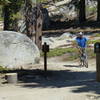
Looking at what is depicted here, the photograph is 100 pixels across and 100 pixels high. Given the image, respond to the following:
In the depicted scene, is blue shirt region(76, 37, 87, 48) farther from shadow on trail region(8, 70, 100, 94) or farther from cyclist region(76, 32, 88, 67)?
shadow on trail region(8, 70, 100, 94)

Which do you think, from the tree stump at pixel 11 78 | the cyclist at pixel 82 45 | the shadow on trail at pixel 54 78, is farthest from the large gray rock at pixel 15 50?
the tree stump at pixel 11 78

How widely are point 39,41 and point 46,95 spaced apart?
16.2m

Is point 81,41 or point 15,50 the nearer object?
point 81,41

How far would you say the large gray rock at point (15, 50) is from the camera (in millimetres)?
18750

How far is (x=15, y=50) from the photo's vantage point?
1917cm

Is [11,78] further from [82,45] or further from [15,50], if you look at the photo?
[15,50]

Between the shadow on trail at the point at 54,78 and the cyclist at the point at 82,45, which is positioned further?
the cyclist at the point at 82,45

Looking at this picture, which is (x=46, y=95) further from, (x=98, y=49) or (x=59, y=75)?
(x=59, y=75)

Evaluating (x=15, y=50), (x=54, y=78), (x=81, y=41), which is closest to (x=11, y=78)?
(x=54, y=78)

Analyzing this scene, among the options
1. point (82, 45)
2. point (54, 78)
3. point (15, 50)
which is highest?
point (82, 45)

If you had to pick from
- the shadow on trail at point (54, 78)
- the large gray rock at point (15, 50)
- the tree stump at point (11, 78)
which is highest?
the large gray rock at point (15, 50)

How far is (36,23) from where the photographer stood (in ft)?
81.3

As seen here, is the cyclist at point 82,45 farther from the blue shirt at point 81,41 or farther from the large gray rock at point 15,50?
the large gray rock at point 15,50

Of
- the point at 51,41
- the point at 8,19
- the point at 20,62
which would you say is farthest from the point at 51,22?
the point at 20,62
